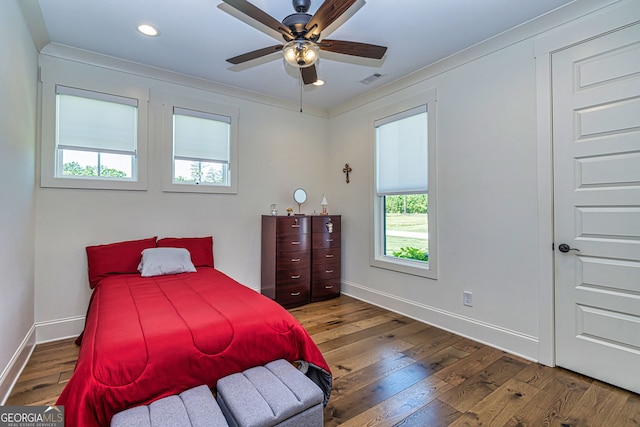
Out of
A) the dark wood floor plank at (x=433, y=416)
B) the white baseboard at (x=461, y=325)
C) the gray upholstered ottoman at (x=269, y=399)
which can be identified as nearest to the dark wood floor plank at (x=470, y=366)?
the white baseboard at (x=461, y=325)

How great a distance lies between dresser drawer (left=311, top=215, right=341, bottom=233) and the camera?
4.13 m

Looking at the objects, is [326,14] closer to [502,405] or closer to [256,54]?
[256,54]

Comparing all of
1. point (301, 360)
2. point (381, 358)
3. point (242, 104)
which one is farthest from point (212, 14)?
point (381, 358)

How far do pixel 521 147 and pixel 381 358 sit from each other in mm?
2147

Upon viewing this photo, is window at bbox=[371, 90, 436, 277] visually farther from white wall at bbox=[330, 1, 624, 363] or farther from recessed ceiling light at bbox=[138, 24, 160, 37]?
recessed ceiling light at bbox=[138, 24, 160, 37]

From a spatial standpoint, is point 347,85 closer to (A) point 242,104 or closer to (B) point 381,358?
(A) point 242,104

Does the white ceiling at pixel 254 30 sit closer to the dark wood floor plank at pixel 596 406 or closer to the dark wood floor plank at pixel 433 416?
the dark wood floor plank at pixel 433 416

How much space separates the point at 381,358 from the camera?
254cm

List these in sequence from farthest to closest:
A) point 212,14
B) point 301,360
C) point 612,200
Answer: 1. point 212,14
2. point 612,200
3. point 301,360

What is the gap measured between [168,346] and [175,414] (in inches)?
13.3

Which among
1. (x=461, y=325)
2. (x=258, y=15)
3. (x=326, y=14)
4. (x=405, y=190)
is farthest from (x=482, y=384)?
(x=258, y=15)

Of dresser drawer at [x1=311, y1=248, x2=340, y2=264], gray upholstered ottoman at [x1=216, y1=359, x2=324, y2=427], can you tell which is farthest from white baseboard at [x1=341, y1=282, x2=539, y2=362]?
gray upholstered ottoman at [x1=216, y1=359, x2=324, y2=427]

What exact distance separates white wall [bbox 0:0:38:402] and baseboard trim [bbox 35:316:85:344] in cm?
17

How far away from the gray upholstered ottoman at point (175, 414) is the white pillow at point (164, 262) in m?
1.73
